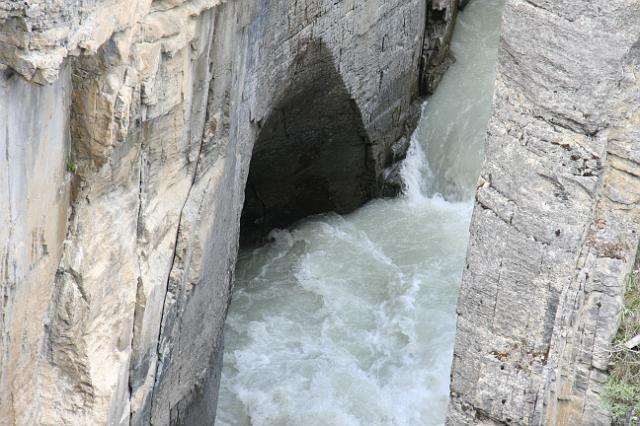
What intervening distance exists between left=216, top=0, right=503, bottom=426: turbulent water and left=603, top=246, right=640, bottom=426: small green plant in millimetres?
2509

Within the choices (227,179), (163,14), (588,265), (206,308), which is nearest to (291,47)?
(227,179)

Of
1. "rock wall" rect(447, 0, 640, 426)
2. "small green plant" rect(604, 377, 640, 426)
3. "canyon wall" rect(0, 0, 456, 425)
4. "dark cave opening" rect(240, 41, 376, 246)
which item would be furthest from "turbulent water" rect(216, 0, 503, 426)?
"small green plant" rect(604, 377, 640, 426)

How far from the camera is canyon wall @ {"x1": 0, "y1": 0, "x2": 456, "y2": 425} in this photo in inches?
211

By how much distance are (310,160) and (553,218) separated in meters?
5.10

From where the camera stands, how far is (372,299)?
9680mm

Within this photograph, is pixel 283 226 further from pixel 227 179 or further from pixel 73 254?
pixel 73 254

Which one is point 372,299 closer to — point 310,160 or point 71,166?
point 310,160

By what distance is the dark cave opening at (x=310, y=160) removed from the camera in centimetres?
977

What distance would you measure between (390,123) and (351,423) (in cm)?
347

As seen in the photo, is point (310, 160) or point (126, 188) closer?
point (126, 188)

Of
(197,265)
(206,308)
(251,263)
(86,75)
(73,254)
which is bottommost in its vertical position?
(251,263)

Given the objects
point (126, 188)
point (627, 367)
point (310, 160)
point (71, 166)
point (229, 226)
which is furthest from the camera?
point (310, 160)

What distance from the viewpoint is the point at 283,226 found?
11.1 meters

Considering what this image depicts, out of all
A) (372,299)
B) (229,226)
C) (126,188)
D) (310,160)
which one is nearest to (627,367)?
(126,188)
